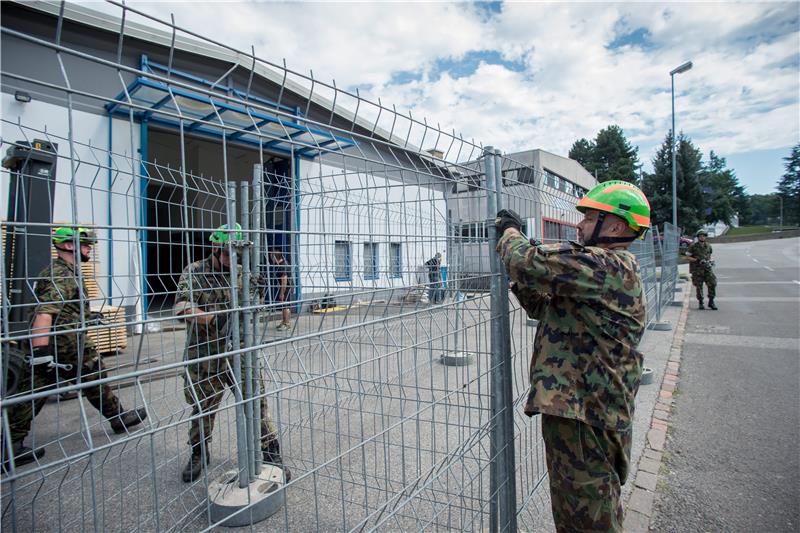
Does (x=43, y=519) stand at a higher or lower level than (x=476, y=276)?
lower

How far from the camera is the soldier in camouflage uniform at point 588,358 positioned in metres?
2.07

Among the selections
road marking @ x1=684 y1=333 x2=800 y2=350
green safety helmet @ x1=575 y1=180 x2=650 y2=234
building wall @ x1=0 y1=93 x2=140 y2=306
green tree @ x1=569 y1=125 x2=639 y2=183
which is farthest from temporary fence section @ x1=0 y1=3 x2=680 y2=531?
green tree @ x1=569 y1=125 x2=639 y2=183

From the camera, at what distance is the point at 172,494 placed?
3.22 m

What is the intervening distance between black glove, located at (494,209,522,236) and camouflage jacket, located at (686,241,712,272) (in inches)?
443

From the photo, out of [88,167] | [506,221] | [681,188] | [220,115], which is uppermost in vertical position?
[681,188]

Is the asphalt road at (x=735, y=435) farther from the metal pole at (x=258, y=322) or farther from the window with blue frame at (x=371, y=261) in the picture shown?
the metal pole at (x=258, y=322)

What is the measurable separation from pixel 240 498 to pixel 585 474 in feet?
6.87

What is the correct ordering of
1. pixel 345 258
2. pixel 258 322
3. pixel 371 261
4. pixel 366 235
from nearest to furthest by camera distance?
pixel 366 235 < pixel 258 322 < pixel 345 258 < pixel 371 261

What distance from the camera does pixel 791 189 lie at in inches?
2483

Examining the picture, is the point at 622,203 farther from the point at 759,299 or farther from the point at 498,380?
the point at 759,299

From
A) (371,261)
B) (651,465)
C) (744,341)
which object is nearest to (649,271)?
(744,341)

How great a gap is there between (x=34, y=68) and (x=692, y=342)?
11.5m

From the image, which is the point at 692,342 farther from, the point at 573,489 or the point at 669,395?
the point at 573,489

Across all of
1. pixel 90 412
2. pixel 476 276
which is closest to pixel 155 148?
pixel 90 412
